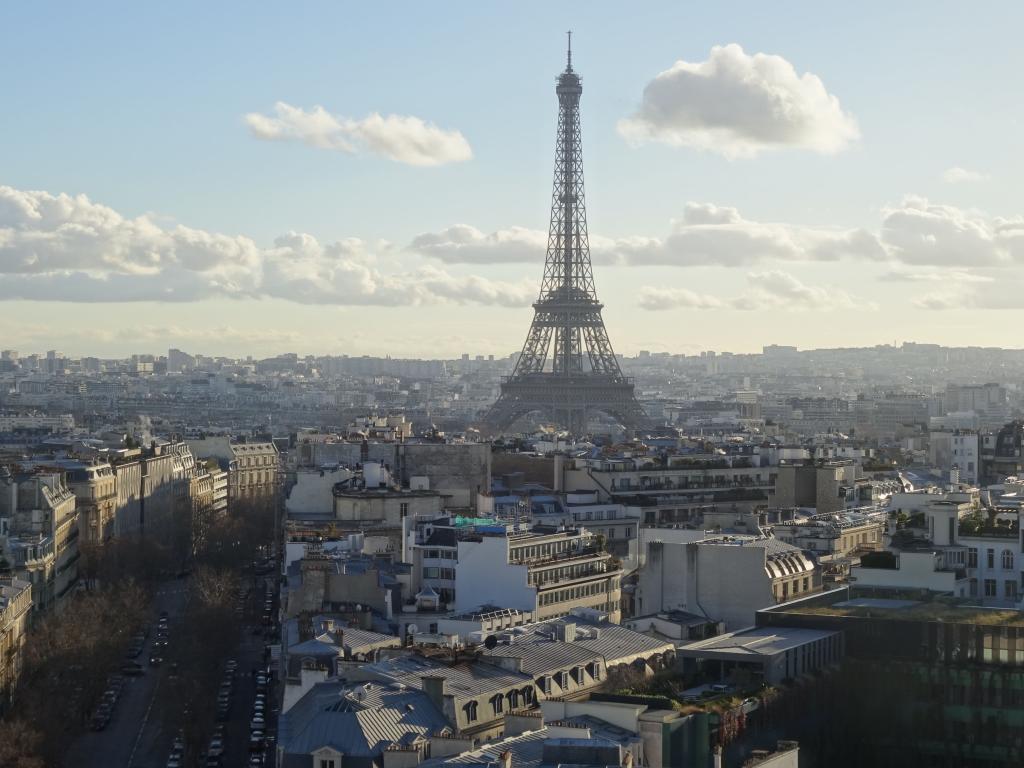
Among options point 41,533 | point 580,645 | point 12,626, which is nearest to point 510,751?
point 580,645

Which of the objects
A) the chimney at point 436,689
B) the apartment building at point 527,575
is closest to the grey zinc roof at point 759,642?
the chimney at point 436,689

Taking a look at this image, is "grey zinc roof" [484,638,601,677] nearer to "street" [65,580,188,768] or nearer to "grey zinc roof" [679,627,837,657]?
"grey zinc roof" [679,627,837,657]

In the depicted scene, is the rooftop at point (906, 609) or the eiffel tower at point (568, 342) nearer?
the rooftop at point (906, 609)

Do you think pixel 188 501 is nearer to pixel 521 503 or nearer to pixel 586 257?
pixel 521 503

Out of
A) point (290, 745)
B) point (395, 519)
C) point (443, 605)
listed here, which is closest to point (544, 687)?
point (290, 745)

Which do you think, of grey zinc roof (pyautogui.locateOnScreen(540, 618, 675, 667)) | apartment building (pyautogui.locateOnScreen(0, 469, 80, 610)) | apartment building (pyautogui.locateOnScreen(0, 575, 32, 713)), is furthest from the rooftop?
apartment building (pyautogui.locateOnScreen(0, 469, 80, 610))

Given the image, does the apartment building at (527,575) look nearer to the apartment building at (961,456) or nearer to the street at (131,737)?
the street at (131,737)
